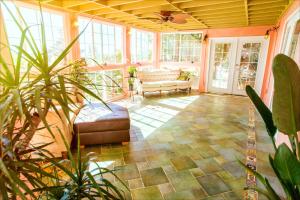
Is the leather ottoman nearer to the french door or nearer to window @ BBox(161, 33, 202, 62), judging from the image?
the french door

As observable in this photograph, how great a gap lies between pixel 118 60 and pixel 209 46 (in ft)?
11.8

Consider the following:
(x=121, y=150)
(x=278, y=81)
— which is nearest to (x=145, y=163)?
(x=121, y=150)

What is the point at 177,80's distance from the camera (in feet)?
22.8

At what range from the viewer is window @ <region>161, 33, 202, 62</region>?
24.2 ft

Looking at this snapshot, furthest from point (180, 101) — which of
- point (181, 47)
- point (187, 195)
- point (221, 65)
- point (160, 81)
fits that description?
point (187, 195)

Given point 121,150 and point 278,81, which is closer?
point 278,81

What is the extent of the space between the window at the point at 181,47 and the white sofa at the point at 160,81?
97 centimetres

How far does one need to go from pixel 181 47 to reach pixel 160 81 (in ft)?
6.68

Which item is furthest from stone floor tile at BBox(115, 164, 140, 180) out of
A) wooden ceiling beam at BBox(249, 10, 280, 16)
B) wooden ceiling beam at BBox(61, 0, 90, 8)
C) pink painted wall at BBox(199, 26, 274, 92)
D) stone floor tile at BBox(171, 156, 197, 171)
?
pink painted wall at BBox(199, 26, 274, 92)

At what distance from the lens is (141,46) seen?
718 cm

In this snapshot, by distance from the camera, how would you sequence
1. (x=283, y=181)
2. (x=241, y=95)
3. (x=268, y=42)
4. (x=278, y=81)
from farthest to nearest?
(x=241, y=95), (x=268, y=42), (x=283, y=181), (x=278, y=81)

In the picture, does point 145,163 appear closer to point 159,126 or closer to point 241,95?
point 159,126

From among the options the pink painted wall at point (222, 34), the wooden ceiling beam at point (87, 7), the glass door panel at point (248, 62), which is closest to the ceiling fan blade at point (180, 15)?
the wooden ceiling beam at point (87, 7)

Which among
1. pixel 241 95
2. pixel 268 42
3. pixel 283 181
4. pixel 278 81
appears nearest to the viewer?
pixel 278 81
